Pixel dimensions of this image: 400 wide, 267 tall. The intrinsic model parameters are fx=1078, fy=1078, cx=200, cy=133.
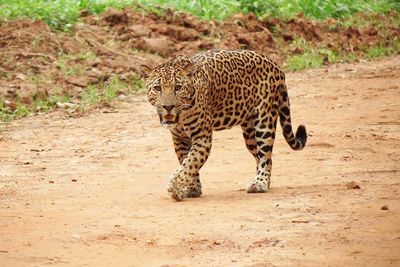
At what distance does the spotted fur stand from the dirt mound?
16.2 feet

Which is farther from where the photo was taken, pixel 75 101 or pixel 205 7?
pixel 205 7

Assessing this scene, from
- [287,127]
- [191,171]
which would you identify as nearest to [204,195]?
[191,171]

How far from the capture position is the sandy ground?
283 inches

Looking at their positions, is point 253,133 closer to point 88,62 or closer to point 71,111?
point 71,111

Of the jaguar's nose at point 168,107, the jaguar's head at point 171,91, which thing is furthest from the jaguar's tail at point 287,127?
the jaguar's nose at point 168,107

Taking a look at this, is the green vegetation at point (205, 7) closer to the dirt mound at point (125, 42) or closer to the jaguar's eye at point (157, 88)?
the dirt mound at point (125, 42)

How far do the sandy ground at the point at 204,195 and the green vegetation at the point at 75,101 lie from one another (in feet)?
0.81

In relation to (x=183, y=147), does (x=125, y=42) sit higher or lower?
lower

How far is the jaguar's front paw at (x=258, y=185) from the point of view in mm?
9688

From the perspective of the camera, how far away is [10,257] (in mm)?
7082

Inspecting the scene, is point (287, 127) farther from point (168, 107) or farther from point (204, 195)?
point (168, 107)

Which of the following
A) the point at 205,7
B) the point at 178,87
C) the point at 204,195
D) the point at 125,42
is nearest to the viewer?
the point at 178,87

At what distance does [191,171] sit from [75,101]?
18.1ft

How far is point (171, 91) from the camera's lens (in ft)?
30.2
